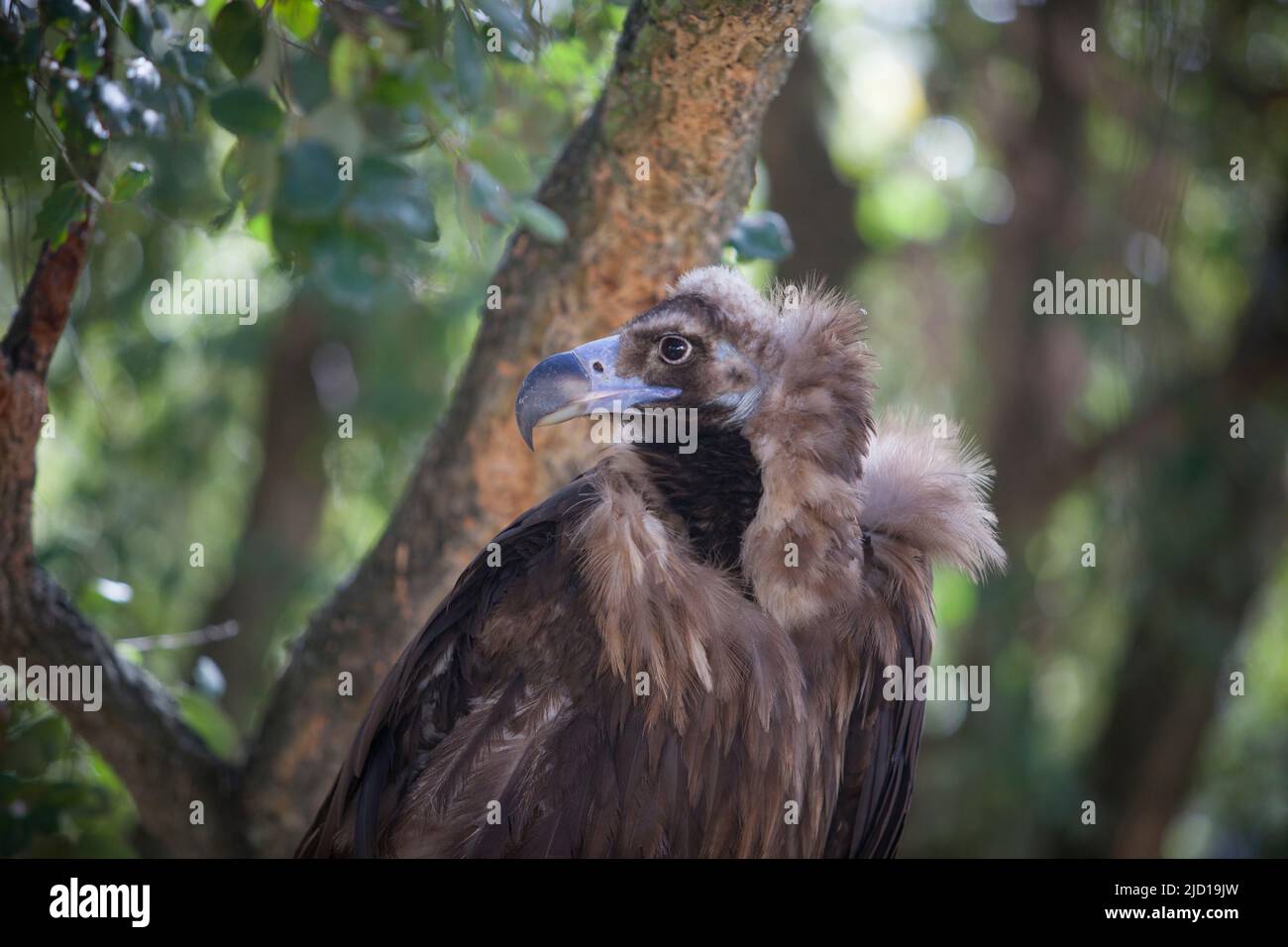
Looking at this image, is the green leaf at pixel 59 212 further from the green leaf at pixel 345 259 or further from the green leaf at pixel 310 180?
the green leaf at pixel 345 259

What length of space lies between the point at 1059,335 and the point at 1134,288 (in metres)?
1.35

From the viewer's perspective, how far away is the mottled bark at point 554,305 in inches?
134

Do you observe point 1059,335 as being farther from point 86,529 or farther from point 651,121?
point 86,529

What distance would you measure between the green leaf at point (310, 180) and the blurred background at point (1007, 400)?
319 centimetres

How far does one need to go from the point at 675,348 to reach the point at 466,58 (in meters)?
0.97

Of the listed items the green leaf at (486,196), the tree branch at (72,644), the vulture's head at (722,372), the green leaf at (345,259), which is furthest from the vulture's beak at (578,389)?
the tree branch at (72,644)

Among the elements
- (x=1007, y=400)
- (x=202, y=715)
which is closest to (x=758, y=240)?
(x=202, y=715)

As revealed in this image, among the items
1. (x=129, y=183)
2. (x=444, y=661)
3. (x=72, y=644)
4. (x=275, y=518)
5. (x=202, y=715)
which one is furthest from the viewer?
(x=275, y=518)

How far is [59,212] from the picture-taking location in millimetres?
3105

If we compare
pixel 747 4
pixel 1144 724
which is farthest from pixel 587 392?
pixel 1144 724

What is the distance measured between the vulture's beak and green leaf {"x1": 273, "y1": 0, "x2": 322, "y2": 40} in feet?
4.19

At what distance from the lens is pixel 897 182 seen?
36.2 feet

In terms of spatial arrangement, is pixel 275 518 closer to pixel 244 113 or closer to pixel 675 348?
pixel 244 113

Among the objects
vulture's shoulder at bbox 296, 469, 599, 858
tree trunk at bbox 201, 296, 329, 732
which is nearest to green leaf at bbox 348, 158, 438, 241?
vulture's shoulder at bbox 296, 469, 599, 858
